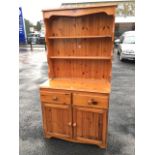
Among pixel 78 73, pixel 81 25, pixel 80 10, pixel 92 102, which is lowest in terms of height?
pixel 92 102

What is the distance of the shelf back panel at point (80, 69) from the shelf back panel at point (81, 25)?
1.30ft

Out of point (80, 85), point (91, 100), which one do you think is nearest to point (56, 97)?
point (80, 85)

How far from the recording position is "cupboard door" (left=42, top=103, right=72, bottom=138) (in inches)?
81.3

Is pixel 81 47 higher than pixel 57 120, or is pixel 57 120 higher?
pixel 81 47

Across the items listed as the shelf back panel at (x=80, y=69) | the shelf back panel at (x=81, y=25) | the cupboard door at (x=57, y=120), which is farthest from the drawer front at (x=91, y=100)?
the shelf back panel at (x=81, y=25)

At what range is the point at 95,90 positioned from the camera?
1905mm

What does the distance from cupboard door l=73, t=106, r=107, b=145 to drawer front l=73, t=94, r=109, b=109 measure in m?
0.07

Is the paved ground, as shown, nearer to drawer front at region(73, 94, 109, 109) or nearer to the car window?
drawer front at region(73, 94, 109, 109)

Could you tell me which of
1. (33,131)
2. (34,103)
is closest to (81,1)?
A: (34,103)

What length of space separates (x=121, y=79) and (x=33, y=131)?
132 inches

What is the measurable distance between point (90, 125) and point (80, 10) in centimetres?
144

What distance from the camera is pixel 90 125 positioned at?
2035mm

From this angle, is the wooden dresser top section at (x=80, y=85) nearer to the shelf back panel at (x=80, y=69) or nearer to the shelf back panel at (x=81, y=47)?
the shelf back panel at (x=80, y=69)

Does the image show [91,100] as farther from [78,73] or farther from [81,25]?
[81,25]
